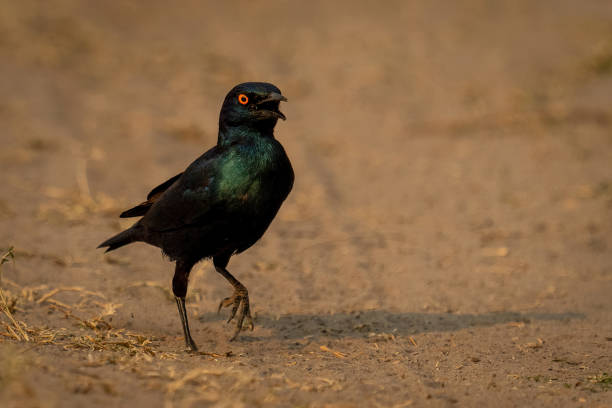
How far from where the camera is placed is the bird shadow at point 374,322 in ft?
16.7

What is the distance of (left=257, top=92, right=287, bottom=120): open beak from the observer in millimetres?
4395

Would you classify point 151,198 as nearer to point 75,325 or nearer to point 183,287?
point 183,287

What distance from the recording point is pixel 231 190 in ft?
14.0

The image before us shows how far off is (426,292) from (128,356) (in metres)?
2.86

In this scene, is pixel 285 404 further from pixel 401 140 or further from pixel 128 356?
pixel 401 140

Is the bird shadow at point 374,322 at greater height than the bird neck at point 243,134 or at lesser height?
lesser

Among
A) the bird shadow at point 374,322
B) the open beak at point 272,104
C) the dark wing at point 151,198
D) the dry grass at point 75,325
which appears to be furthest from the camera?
the bird shadow at point 374,322

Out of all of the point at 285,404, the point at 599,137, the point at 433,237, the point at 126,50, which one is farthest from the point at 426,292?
the point at 126,50

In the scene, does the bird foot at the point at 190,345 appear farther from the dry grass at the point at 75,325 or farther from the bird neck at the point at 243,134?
the bird neck at the point at 243,134

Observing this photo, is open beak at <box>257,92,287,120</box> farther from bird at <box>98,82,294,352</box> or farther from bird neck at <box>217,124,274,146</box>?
bird neck at <box>217,124,274,146</box>

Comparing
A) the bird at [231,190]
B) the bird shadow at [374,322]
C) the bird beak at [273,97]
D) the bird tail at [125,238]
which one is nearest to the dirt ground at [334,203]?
the bird shadow at [374,322]

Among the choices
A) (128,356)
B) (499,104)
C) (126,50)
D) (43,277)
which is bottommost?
(128,356)

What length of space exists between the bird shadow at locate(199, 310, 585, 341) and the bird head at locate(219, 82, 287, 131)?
1.54 m

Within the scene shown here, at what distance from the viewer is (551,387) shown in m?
3.95
